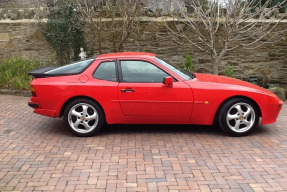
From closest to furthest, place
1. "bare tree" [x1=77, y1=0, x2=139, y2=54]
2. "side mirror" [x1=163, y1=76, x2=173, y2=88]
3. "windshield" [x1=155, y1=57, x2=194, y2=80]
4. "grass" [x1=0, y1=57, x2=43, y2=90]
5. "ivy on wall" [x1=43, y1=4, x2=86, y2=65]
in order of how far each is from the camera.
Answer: "side mirror" [x1=163, y1=76, x2=173, y2=88] → "windshield" [x1=155, y1=57, x2=194, y2=80] → "grass" [x1=0, y1=57, x2=43, y2=90] → "bare tree" [x1=77, y1=0, x2=139, y2=54] → "ivy on wall" [x1=43, y1=4, x2=86, y2=65]

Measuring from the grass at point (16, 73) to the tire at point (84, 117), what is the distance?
4.19 m

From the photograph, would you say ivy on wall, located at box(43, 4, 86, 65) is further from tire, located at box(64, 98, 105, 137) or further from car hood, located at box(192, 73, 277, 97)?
car hood, located at box(192, 73, 277, 97)

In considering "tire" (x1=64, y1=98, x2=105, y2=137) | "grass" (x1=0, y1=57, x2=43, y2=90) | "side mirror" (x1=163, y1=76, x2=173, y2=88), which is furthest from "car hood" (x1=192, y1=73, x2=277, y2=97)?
"grass" (x1=0, y1=57, x2=43, y2=90)

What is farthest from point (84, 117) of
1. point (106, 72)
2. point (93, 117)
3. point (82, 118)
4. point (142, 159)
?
point (142, 159)

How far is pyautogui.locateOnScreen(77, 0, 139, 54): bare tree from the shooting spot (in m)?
9.70

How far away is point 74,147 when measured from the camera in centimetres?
489

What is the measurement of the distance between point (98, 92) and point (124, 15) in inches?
207

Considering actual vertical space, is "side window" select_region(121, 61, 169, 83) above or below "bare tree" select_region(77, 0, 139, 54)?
below

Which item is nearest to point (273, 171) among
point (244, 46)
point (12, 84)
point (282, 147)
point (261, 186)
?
point (261, 186)

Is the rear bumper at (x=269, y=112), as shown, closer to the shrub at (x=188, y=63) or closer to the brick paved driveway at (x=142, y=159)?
the brick paved driveway at (x=142, y=159)

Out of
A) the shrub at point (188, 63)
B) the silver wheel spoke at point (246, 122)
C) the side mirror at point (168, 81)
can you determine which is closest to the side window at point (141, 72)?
the side mirror at point (168, 81)

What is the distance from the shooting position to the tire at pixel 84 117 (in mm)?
5273

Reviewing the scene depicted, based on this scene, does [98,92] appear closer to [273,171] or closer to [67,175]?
[67,175]

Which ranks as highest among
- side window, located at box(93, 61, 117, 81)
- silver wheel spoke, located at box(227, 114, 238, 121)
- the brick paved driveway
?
side window, located at box(93, 61, 117, 81)
